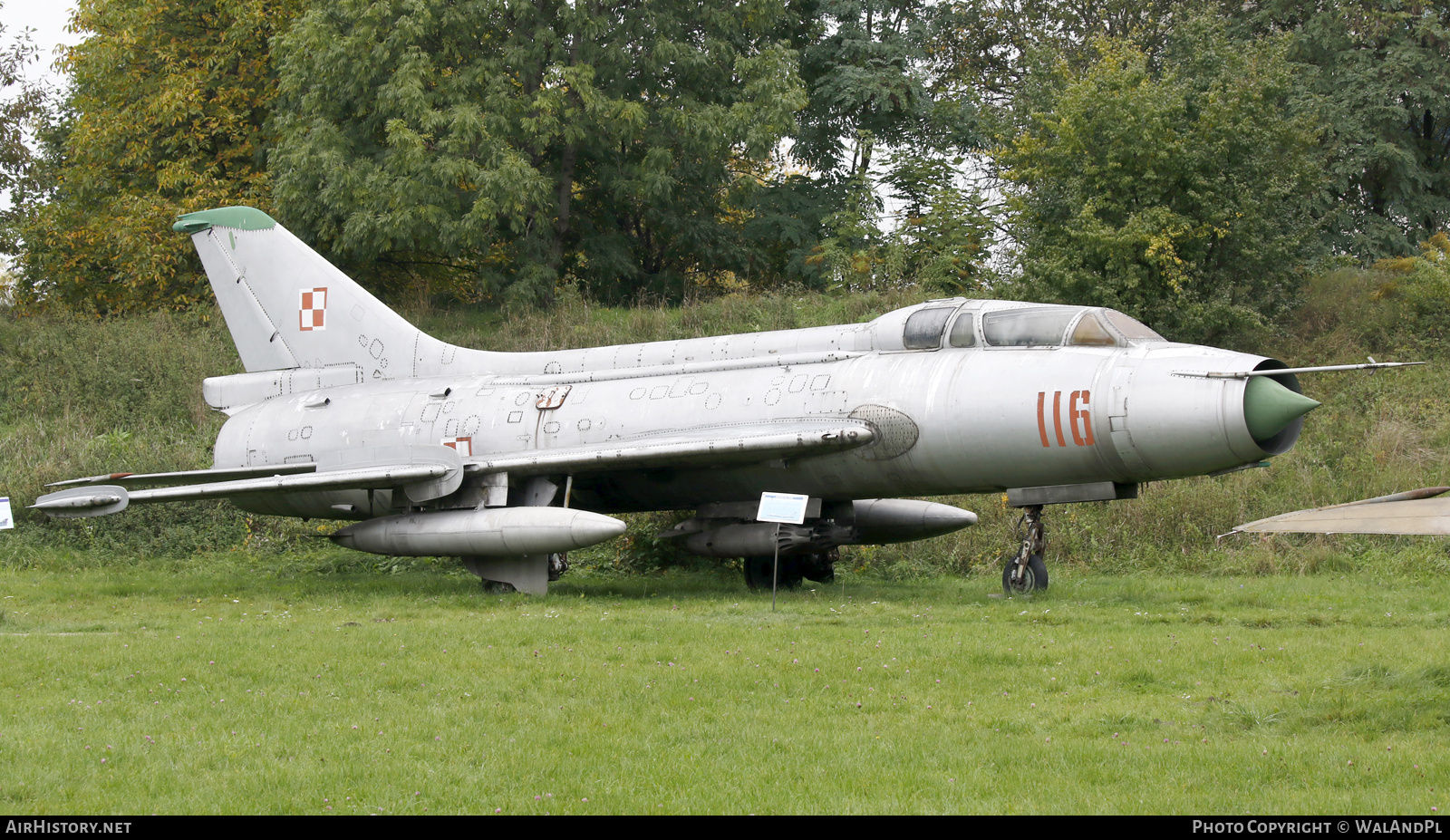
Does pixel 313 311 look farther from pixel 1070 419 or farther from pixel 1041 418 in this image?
pixel 1070 419

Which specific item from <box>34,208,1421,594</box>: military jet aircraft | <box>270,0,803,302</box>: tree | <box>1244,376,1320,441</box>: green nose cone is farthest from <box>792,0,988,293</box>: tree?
<box>1244,376,1320,441</box>: green nose cone

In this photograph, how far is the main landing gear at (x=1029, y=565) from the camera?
1340 cm

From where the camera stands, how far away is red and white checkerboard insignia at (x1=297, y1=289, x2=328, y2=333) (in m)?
17.2

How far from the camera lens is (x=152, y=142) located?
29.0m

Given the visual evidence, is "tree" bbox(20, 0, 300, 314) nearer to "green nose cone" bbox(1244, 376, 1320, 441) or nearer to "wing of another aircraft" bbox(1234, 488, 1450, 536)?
"green nose cone" bbox(1244, 376, 1320, 441)

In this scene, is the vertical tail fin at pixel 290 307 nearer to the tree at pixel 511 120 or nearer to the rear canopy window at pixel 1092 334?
the tree at pixel 511 120

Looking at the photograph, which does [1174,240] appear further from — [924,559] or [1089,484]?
[1089,484]

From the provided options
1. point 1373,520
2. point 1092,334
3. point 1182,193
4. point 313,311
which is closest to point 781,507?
point 1092,334

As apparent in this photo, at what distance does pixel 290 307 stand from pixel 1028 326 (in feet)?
32.7

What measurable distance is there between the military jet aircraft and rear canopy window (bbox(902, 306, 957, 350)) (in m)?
0.02

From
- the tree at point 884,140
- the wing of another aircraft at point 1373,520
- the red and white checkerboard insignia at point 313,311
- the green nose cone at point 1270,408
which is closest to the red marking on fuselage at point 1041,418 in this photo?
the green nose cone at point 1270,408

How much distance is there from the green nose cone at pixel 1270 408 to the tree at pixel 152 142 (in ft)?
75.4

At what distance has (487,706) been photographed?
7797 mm

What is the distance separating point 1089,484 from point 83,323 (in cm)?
2329
